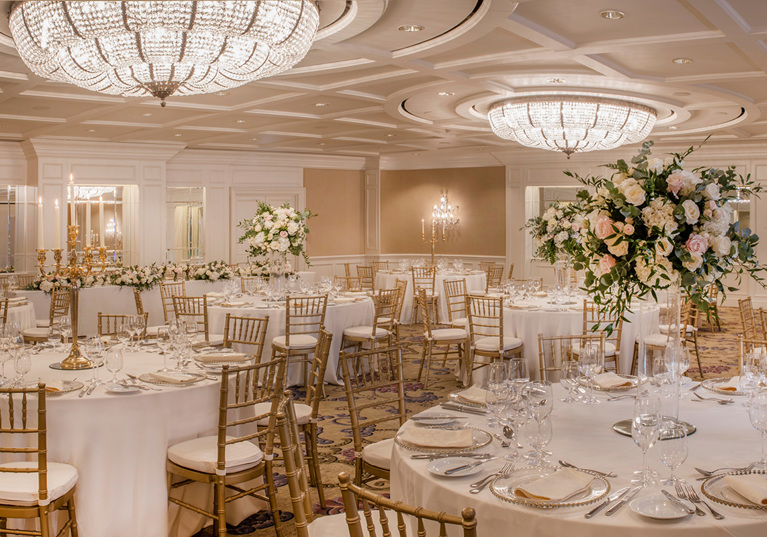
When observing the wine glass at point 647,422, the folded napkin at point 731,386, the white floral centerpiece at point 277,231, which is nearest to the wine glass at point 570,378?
the folded napkin at point 731,386

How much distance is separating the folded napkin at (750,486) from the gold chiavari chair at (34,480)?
8.97ft

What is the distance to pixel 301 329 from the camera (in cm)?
758

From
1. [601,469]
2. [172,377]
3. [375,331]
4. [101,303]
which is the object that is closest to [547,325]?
[375,331]

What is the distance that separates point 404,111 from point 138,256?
613cm

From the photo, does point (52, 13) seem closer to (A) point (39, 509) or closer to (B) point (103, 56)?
(B) point (103, 56)

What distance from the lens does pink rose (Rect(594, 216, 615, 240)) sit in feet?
9.60

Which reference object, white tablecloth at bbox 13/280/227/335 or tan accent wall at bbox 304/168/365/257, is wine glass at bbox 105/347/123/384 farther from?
tan accent wall at bbox 304/168/365/257

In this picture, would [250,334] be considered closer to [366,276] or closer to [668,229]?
[668,229]

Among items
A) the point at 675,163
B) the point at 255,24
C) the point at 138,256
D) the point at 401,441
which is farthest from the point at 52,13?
the point at 138,256

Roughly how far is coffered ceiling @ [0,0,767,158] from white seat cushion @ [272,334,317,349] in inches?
101

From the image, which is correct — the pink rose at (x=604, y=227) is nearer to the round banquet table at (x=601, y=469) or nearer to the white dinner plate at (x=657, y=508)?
the round banquet table at (x=601, y=469)

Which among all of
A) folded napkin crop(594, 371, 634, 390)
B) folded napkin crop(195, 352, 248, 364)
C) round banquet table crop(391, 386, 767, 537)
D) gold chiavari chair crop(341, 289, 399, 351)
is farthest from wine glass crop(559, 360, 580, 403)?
gold chiavari chair crop(341, 289, 399, 351)

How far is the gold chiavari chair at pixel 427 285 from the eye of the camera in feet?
38.3

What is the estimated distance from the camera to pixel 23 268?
12086 mm
